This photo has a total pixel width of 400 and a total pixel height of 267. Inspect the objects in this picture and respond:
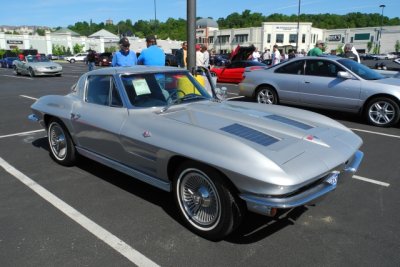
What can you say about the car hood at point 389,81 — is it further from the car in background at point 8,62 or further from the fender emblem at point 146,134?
the car in background at point 8,62

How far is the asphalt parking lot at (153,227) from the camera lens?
276 cm

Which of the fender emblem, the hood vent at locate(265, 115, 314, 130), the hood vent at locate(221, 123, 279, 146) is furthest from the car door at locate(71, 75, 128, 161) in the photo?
the hood vent at locate(265, 115, 314, 130)

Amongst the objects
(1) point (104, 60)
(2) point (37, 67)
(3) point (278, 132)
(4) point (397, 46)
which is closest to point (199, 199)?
(3) point (278, 132)

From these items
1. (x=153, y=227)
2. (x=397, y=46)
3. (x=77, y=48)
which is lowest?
(x=153, y=227)

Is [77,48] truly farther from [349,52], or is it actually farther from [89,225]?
[89,225]

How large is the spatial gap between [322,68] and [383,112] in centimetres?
171

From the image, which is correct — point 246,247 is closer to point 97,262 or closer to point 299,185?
point 299,185

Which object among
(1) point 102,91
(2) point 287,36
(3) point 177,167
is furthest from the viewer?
(2) point 287,36

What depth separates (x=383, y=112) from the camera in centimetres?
719

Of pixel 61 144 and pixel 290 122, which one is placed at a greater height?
pixel 290 122

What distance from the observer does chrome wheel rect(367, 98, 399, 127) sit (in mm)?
7074

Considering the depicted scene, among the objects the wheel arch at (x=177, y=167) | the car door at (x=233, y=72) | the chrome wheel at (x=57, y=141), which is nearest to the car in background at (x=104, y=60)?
the car door at (x=233, y=72)

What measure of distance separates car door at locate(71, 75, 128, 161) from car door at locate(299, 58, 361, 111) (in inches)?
214

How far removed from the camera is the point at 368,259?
2.72 m
